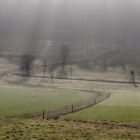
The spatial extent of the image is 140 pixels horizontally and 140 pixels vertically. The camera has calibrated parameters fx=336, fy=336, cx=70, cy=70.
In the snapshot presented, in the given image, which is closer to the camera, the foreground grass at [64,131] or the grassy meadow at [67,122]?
the foreground grass at [64,131]

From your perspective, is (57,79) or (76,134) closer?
(76,134)

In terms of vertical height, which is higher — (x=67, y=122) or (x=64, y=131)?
(x=67, y=122)

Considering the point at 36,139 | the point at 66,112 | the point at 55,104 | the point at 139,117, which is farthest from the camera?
the point at 55,104

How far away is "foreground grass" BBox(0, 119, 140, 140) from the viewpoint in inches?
1523

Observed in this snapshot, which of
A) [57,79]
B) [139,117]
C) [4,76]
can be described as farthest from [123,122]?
[4,76]

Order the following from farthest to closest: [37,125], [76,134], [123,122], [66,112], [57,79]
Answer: [57,79]
[66,112]
[123,122]
[37,125]
[76,134]

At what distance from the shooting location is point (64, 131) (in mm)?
41469

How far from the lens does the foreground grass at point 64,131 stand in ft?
127

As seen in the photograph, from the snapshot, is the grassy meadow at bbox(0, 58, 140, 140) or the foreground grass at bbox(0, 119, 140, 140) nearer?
the foreground grass at bbox(0, 119, 140, 140)

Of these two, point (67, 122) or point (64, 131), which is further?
point (67, 122)

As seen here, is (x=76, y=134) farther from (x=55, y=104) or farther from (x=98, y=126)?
(x=55, y=104)

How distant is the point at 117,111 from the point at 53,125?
21.0 meters

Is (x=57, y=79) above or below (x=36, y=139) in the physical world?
above

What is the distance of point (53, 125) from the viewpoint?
45.2 metres
